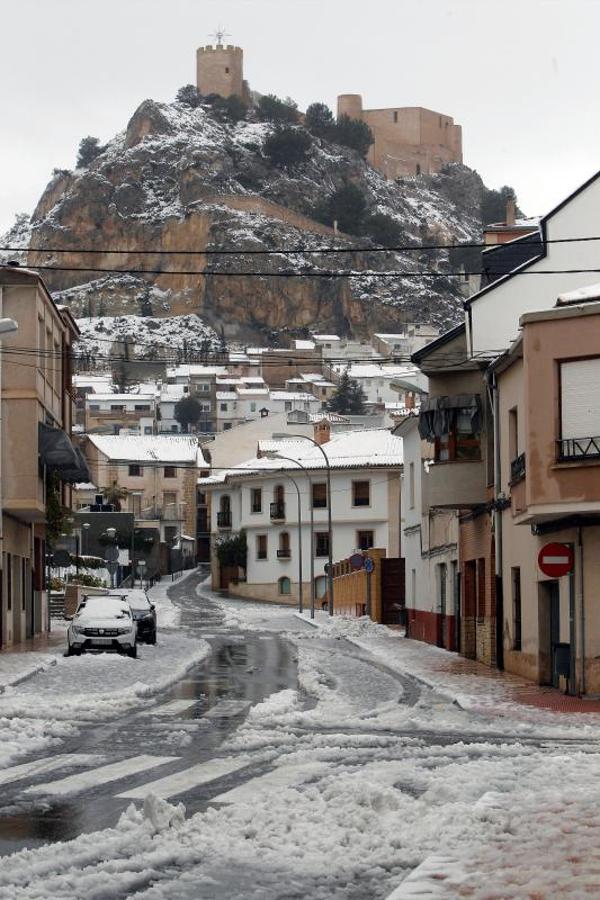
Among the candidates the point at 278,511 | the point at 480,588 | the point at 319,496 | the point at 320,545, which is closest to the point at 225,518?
the point at 278,511

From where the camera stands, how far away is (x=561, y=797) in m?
11.3

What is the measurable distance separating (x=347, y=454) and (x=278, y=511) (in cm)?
748

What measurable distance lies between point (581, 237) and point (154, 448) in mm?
107157

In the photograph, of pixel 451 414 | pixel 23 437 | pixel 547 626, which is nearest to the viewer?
pixel 547 626

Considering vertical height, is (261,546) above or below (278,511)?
below

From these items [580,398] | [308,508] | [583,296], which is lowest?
[308,508]

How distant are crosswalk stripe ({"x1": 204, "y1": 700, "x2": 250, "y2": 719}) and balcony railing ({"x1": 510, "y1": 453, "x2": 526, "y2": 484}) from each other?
23.6 feet

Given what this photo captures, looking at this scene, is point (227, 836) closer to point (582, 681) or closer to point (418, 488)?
point (582, 681)

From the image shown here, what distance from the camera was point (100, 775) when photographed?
13.4 meters

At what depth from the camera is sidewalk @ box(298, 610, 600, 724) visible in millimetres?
21906

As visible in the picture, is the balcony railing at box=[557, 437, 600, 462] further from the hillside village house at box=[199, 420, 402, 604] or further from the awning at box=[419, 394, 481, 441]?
the hillside village house at box=[199, 420, 402, 604]

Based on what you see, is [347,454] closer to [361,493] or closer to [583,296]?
[361,493]

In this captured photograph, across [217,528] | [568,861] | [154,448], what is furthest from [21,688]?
[154,448]

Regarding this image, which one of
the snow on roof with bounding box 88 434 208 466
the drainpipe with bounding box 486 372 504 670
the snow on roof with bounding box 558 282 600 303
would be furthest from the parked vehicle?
the snow on roof with bounding box 88 434 208 466
